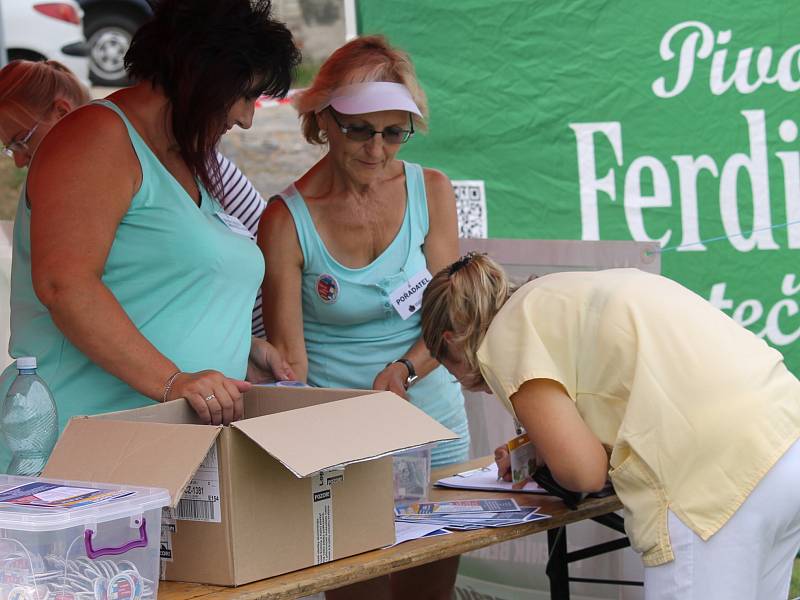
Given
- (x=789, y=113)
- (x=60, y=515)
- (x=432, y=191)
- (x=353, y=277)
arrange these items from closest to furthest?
(x=60, y=515) < (x=353, y=277) < (x=432, y=191) < (x=789, y=113)

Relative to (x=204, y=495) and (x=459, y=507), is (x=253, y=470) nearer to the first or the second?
(x=204, y=495)

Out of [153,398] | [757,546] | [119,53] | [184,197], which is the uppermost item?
[119,53]

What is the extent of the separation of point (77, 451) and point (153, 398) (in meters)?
0.18

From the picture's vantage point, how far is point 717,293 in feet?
10.3

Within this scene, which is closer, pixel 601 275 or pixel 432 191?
pixel 601 275

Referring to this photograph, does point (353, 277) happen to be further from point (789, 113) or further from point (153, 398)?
point (789, 113)

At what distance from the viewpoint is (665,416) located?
5.49ft

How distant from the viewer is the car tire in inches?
227

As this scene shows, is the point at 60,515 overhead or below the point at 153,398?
below

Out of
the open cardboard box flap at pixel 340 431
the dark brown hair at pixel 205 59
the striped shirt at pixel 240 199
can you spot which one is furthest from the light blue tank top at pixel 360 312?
the open cardboard box flap at pixel 340 431

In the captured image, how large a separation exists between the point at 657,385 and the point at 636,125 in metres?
1.64

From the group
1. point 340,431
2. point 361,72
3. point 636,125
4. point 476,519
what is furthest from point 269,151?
point 340,431

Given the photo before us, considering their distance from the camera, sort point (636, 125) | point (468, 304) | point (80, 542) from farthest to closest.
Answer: point (636, 125)
point (468, 304)
point (80, 542)

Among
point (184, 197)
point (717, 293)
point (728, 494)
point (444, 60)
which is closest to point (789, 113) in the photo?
point (717, 293)
